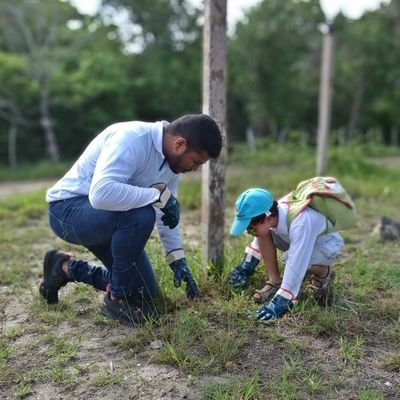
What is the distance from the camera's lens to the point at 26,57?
15.8 meters

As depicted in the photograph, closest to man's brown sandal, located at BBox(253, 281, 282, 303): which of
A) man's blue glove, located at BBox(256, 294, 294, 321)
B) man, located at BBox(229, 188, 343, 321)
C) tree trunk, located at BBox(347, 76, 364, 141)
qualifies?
man, located at BBox(229, 188, 343, 321)

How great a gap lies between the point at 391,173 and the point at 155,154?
8.00m

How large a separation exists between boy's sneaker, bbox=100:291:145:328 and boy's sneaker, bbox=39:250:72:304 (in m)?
0.34

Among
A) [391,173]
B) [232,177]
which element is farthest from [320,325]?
[391,173]

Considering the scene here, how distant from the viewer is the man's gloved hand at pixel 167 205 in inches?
113

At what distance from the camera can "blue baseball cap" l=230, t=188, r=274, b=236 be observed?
3.04m

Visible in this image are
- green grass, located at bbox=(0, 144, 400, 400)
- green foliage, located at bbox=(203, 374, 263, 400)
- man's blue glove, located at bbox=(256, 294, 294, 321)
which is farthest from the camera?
man's blue glove, located at bbox=(256, 294, 294, 321)

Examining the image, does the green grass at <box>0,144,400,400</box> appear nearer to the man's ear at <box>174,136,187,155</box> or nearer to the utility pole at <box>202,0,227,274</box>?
the utility pole at <box>202,0,227,274</box>

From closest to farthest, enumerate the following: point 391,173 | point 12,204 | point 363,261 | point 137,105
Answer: point 363,261 < point 12,204 < point 391,173 < point 137,105

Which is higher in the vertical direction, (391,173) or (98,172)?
(98,172)

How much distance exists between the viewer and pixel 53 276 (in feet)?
10.7

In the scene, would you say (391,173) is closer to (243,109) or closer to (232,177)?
(232,177)

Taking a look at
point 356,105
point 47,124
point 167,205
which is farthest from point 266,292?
point 356,105

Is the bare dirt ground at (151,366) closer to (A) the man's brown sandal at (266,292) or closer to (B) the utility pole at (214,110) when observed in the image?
(A) the man's brown sandal at (266,292)
